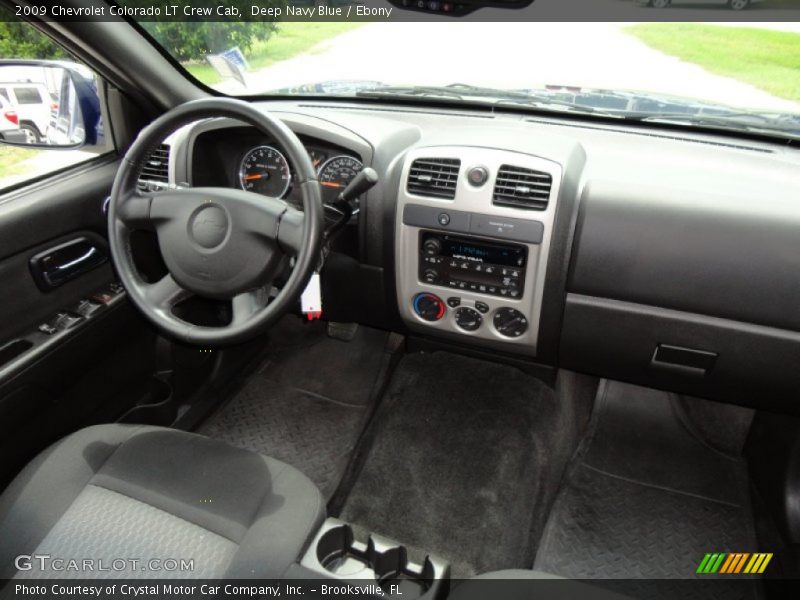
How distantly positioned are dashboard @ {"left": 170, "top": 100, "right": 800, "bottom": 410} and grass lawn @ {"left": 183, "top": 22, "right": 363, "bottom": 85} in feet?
0.97

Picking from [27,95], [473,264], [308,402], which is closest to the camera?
[473,264]

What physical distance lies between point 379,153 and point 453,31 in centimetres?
49

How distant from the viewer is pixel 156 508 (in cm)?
136

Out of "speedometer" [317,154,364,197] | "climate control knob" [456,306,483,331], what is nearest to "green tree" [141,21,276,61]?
"speedometer" [317,154,364,197]

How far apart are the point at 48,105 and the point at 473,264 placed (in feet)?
5.00

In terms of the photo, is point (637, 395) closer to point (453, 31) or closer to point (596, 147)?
point (596, 147)

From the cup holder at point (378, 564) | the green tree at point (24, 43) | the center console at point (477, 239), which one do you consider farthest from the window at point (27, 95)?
the cup holder at point (378, 564)

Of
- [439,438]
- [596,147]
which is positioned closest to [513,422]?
[439,438]

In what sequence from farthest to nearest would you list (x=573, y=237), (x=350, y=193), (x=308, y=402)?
(x=308, y=402) → (x=573, y=237) → (x=350, y=193)

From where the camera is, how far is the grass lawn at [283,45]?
2107 mm

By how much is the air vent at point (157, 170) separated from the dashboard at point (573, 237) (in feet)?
0.15

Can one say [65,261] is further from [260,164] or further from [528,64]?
[528,64]

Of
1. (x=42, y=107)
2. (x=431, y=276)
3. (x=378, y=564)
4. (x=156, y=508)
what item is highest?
(x=42, y=107)

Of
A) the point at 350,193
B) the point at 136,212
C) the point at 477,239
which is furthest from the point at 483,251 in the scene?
the point at 136,212
